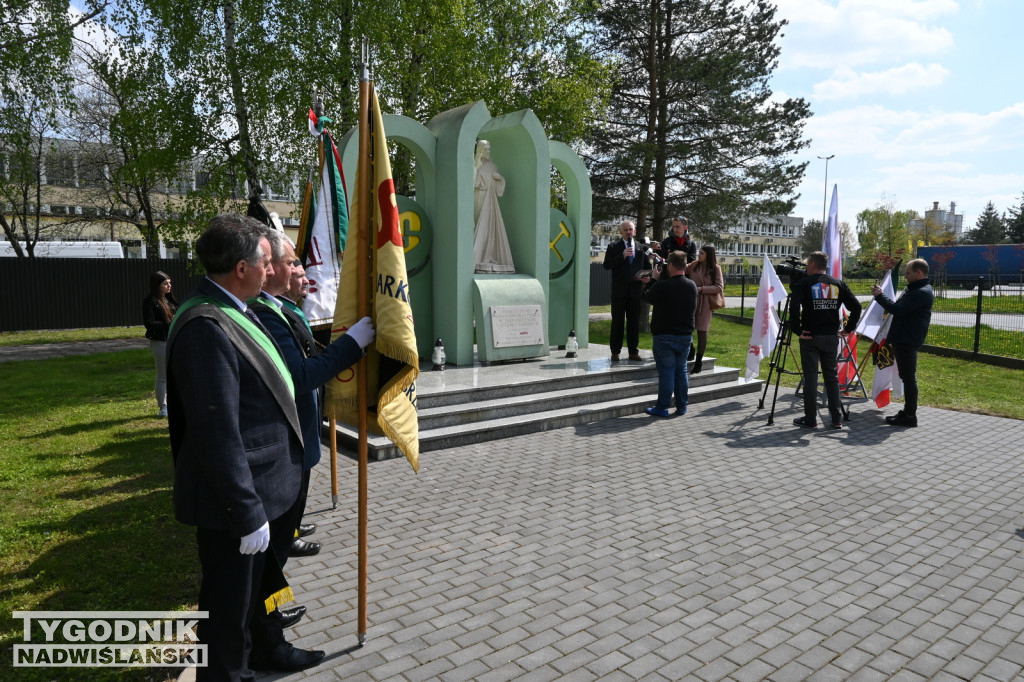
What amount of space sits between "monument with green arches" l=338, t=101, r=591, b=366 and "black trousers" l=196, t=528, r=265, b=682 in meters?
6.97

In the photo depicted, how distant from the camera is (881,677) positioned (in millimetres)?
3189

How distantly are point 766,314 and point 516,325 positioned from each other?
3823 mm

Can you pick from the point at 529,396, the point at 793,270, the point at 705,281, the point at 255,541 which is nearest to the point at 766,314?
the point at 705,281

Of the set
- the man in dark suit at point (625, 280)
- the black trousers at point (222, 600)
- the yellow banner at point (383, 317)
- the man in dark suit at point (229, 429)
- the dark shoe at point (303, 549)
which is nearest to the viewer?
the man in dark suit at point (229, 429)

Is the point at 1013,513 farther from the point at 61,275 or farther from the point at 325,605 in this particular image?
the point at 61,275

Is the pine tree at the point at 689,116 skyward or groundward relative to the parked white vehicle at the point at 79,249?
skyward

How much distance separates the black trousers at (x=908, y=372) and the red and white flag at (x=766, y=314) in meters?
1.90

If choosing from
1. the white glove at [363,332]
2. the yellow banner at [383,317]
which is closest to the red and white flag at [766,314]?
the yellow banner at [383,317]

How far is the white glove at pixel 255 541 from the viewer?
254 centimetres

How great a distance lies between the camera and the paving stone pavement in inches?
131

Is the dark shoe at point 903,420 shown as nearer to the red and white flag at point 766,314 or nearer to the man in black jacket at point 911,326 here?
the man in black jacket at point 911,326

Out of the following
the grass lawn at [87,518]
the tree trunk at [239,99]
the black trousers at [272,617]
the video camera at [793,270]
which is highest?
the tree trunk at [239,99]

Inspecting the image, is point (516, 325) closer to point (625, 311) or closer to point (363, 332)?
point (625, 311)

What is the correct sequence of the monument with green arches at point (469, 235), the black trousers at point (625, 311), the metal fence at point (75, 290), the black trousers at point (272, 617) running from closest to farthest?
the black trousers at point (272, 617)
the monument with green arches at point (469, 235)
the black trousers at point (625, 311)
the metal fence at point (75, 290)
